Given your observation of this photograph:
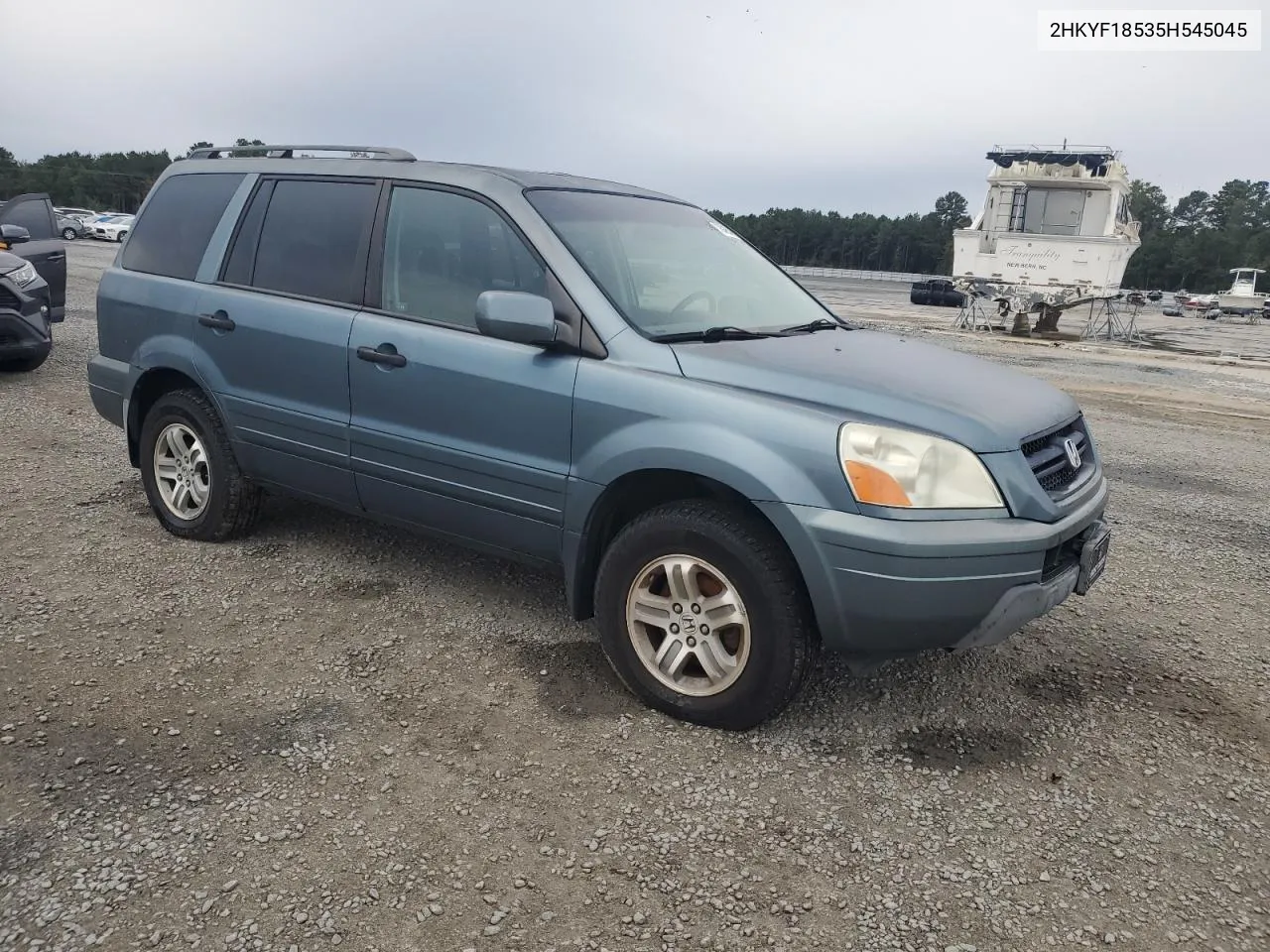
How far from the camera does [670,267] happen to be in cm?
386

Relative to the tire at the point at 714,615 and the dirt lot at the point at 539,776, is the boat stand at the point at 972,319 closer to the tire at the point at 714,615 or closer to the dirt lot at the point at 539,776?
the dirt lot at the point at 539,776

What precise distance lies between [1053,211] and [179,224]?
964 inches

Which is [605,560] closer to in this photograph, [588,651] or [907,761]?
[588,651]

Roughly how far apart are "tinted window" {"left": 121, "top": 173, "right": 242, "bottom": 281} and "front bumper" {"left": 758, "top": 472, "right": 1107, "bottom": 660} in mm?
3241

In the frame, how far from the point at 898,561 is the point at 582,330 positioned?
1.36 m

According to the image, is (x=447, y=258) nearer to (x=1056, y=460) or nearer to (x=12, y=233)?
(x=1056, y=460)

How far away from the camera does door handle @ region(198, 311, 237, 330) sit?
426cm

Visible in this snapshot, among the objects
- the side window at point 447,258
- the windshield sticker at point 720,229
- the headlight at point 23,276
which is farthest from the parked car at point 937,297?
the side window at point 447,258

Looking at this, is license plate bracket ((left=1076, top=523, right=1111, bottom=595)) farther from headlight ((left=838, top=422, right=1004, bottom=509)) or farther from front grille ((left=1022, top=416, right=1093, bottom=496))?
headlight ((left=838, top=422, right=1004, bottom=509))

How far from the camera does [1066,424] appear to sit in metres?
3.39

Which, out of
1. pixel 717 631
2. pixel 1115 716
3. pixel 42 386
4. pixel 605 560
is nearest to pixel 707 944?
pixel 717 631

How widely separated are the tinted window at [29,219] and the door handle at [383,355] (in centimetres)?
851

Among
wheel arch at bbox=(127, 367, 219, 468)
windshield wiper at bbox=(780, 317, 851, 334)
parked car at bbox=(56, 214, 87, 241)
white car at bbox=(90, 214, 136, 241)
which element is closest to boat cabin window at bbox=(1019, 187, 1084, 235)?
windshield wiper at bbox=(780, 317, 851, 334)

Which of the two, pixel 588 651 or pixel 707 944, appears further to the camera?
pixel 588 651
